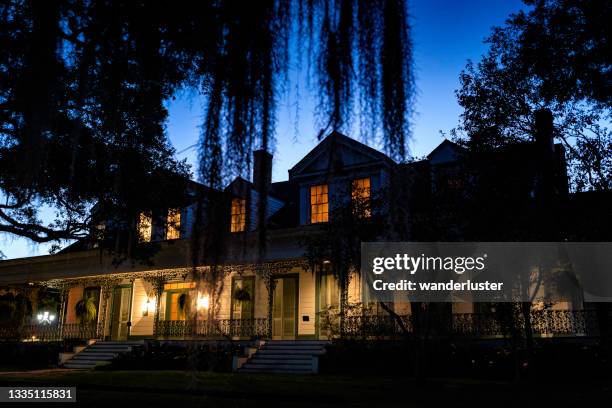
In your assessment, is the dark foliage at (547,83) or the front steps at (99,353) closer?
the dark foliage at (547,83)

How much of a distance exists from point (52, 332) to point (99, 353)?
5333 millimetres

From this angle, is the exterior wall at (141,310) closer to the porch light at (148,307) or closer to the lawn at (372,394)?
the porch light at (148,307)

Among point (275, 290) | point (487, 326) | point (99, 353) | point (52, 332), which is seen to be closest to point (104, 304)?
point (52, 332)

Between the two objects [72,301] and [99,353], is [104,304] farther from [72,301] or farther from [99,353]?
[72,301]

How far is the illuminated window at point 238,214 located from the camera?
4.84 ft

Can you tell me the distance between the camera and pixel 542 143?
12586 millimetres

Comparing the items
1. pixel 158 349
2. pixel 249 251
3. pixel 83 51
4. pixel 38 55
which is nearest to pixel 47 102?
pixel 38 55

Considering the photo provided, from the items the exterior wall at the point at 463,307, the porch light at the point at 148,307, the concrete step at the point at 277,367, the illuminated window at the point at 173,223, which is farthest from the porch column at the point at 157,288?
the illuminated window at the point at 173,223

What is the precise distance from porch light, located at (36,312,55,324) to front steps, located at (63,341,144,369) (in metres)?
8.35

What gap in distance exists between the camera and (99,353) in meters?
23.2

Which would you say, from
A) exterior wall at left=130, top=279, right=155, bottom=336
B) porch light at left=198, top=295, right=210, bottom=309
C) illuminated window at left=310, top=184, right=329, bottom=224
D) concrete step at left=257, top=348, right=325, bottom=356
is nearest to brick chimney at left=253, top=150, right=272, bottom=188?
porch light at left=198, top=295, right=210, bottom=309

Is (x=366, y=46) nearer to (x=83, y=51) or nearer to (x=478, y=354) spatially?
(x=83, y=51)

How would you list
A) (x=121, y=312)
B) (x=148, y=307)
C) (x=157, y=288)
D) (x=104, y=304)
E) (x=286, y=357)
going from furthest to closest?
1. (x=121, y=312)
2. (x=104, y=304)
3. (x=148, y=307)
4. (x=157, y=288)
5. (x=286, y=357)

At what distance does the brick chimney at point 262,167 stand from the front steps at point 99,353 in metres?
22.4
